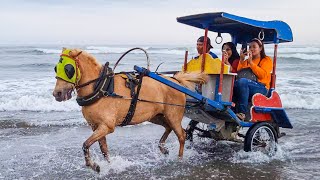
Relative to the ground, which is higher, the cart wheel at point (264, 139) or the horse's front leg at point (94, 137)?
the horse's front leg at point (94, 137)

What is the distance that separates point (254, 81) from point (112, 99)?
2.43m

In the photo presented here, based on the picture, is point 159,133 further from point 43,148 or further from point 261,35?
point 261,35

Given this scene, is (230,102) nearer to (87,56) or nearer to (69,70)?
(87,56)

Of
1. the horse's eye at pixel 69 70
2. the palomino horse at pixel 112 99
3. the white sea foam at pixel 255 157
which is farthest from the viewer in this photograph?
the white sea foam at pixel 255 157

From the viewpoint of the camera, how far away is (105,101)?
5.40 metres

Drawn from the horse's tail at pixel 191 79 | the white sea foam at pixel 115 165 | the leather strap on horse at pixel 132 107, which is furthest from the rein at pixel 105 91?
the horse's tail at pixel 191 79

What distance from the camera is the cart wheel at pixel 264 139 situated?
667 centimetres

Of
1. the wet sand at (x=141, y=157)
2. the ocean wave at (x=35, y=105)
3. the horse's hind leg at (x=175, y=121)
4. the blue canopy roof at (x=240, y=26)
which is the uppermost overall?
the blue canopy roof at (x=240, y=26)

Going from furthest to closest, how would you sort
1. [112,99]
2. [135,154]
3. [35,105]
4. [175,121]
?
[35,105], [135,154], [175,121], [112,99]

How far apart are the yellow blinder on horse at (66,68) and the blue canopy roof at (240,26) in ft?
7.09

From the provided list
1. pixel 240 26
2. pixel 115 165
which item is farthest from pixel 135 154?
pixel 240 26

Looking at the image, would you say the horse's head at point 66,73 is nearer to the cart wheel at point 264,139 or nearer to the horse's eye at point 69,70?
the horse's eye at point 69,70

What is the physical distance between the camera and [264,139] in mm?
7023

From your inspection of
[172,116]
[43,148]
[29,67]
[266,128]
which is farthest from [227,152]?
[29,67]
